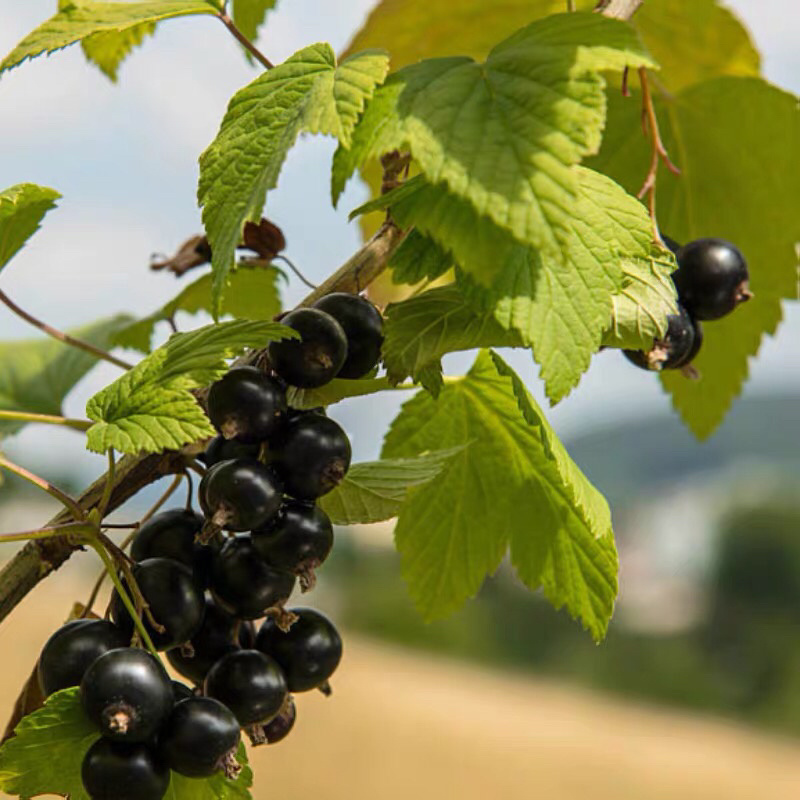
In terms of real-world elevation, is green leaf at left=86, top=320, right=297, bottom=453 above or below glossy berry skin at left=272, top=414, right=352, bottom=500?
above

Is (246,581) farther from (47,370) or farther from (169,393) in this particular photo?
(47,370)

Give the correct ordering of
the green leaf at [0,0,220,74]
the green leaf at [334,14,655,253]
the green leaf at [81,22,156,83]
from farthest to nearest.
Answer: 1. the green leaf at [81,22,156,83]
2. the green leaf at [0,0,220,74]
3. the green leaf at [334,14,655,253]

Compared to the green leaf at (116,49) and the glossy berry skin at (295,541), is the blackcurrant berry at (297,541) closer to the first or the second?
the glossy berry skin at (295,541)

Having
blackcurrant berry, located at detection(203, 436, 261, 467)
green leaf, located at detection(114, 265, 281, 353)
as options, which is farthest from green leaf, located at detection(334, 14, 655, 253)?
green leaf, located at detection(114, 265, 281, 353)

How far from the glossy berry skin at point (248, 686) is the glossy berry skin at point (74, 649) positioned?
0.04 metres

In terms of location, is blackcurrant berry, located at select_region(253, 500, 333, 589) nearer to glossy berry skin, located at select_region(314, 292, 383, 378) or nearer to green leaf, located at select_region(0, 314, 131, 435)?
glossy berry skin, located at select_region(314, 292, 383, 378)

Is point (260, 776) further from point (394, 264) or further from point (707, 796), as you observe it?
point (394, 264)

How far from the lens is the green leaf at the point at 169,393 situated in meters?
0.34

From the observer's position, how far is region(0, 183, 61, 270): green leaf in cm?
43

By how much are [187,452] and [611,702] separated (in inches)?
301

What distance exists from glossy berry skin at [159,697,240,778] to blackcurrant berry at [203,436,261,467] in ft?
0.27

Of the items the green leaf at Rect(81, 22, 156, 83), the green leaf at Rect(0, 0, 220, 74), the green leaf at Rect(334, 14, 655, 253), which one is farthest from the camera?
the green leaf at Rect(81, 22, 156, 83)

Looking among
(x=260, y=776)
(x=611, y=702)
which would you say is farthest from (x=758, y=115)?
(x=611, y=702)

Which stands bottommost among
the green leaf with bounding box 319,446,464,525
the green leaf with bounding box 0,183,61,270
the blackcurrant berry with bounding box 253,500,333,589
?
the green leaf with bounding box 319,446,464,525
